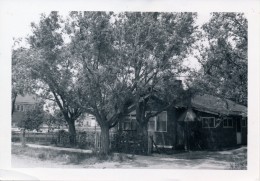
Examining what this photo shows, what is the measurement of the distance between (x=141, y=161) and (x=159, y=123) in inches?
219

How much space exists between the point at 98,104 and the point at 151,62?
2.24 m

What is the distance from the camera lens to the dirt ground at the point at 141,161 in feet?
38.7

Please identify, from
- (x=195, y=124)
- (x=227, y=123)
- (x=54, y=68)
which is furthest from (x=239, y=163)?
(x=227, y=123)

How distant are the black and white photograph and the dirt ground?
3cm

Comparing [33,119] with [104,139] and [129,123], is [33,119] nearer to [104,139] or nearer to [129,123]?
[104,139]

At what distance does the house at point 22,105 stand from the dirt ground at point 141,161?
1007 mm

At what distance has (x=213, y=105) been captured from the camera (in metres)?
16.2

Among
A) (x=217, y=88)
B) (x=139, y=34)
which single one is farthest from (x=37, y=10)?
(x=217, y=88)

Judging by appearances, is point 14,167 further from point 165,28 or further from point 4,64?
point 165,28

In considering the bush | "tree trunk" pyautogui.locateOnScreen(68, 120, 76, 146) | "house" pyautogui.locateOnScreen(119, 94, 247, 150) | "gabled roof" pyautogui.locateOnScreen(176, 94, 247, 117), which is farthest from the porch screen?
the bush

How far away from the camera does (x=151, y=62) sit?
43.3ft

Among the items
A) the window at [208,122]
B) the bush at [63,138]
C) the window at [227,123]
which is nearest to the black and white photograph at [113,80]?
the bush at [63,138]

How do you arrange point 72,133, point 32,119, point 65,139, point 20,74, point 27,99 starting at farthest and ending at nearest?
1. point 72,133
2. point 65,139
3. point 32,119
4. point 27,99
5. point 20,74

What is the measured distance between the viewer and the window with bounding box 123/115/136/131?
50.1 ft
